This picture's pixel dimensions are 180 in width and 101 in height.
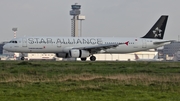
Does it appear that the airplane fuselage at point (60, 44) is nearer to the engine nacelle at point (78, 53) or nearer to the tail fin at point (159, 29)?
the engine nacelle at point (78, 53)

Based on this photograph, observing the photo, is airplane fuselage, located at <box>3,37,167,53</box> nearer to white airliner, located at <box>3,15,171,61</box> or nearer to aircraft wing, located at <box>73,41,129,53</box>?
white airliner, located at <box>3,15,171,61</box>

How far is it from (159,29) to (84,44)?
1453cm

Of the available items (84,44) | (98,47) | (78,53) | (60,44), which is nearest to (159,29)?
(98,47)

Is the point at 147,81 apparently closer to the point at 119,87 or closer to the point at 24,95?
the point at 119,87

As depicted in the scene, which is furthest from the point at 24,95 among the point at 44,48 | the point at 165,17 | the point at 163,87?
the point at 165,17

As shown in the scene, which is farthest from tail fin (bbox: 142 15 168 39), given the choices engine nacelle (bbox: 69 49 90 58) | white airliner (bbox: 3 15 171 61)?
engine nacelle (bbox: 69 49 90 58)

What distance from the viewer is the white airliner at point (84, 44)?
67625 millimetres

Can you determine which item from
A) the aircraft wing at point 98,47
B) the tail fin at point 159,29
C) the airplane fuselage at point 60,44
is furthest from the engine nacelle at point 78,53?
the tail fin at point 159,29

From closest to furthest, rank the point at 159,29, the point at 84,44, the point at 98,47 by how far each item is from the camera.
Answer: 1. the point at 98,47
2. the point at 84,44
3. the point at 159,29

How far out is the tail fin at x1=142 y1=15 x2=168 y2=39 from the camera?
257 feet

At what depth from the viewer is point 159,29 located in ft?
258

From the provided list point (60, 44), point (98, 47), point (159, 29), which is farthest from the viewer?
point (159, 29)

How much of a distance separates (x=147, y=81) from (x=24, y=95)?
9915 mm

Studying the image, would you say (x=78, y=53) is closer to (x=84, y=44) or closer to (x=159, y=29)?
(x=84, y=44)
